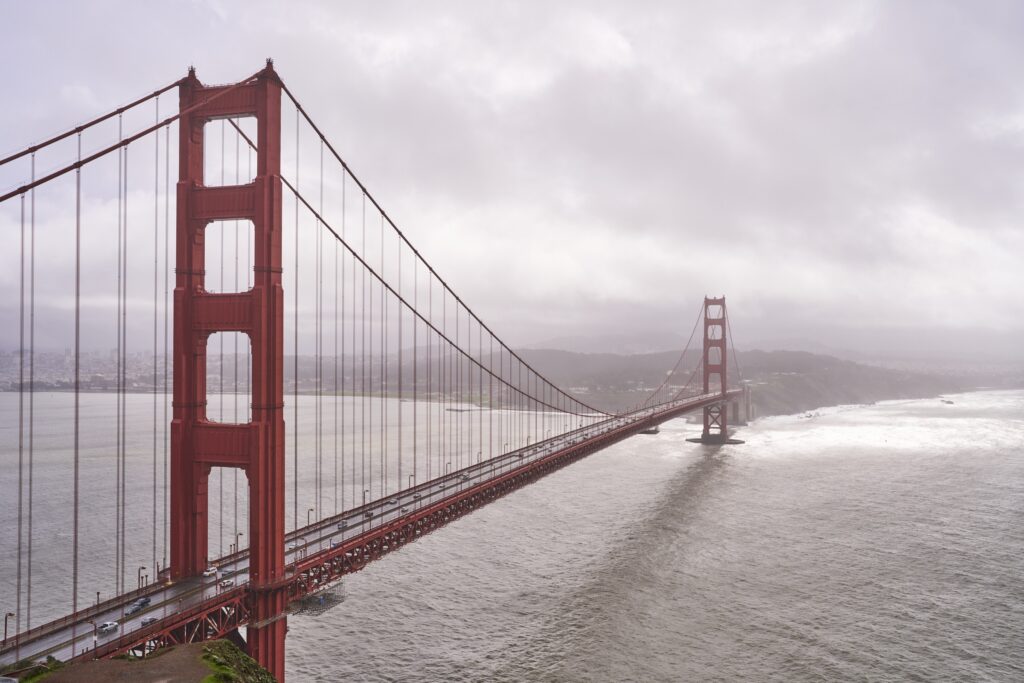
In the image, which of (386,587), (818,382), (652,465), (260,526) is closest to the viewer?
(260,526)

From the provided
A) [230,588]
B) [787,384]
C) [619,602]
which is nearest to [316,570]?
[230,588]

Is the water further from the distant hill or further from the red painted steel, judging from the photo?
the distant hill

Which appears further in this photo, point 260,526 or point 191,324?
point 191,324

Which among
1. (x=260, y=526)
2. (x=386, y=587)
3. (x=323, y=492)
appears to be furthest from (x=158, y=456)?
(x=260, y=526)

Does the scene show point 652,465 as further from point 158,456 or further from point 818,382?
point 818,382

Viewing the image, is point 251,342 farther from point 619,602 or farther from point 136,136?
point 619,602

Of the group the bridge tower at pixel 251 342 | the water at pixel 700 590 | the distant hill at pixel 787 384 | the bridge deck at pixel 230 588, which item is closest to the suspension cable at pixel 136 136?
the bridge tower at pixel 251 342

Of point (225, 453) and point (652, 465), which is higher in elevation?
point (225, 453)

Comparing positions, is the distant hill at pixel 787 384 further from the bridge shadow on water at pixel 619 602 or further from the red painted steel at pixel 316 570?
the red painted steel at pixel 316 570
